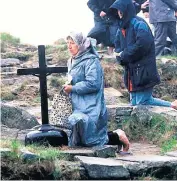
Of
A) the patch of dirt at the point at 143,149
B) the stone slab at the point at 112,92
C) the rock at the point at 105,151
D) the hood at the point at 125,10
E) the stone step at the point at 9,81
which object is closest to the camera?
the rock at the point at 105,151

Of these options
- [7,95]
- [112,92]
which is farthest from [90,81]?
[7,95]

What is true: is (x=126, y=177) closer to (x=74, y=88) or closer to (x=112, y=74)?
(x=74, y=88)

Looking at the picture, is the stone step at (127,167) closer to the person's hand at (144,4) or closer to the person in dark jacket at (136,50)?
the person in dark jacket at (136,50)

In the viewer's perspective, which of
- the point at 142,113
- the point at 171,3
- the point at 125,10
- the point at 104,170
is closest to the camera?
the point at 104,170

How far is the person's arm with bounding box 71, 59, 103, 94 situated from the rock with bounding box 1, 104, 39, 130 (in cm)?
191

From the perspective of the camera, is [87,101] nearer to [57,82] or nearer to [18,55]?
[57,82]

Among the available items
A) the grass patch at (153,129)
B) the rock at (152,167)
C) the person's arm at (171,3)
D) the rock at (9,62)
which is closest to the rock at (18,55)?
the rock at (9,62)

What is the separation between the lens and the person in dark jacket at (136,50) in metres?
9.05

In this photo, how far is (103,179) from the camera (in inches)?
236

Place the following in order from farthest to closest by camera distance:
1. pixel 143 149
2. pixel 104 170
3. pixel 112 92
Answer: pixel 112 92 → pixel 143 149 → pixel 104 170

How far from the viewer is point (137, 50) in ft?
29.7

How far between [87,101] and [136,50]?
190 centimetres

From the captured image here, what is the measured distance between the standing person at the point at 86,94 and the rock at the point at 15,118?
1.76 meters

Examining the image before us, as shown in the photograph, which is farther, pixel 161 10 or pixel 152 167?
pixel 161 10
